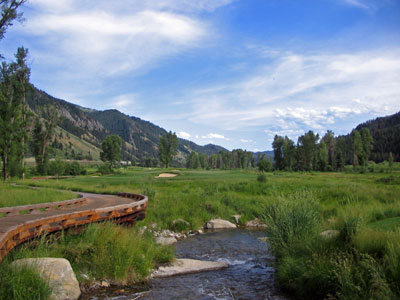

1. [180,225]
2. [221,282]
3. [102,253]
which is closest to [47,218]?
[102,253]

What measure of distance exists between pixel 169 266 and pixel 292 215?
5246 mm

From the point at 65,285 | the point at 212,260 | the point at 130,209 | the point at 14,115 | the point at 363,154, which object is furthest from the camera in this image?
the point at 363,154

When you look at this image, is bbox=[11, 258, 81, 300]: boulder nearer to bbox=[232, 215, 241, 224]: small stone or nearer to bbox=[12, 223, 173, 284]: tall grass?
bbox=[12, 223, 173, 284]: tall grass

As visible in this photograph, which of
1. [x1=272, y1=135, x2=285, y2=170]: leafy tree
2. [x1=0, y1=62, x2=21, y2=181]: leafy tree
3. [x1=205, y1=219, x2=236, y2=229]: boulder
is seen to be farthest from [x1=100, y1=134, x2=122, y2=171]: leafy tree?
[x1=205, y1=219, x2=236, y2=229]: boulder

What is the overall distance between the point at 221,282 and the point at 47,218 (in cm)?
660

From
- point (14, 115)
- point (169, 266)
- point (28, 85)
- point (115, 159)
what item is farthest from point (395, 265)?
point (115, 159)

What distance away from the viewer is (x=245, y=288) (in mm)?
10016

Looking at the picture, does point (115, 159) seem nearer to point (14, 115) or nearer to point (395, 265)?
point (14, 115)

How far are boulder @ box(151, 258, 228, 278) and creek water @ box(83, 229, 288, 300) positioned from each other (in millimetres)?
306

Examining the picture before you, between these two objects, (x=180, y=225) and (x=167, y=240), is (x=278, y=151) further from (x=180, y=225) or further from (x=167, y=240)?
(x=167, y=240)

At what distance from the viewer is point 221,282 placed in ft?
34.8

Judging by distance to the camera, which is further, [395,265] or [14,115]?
[14,115]

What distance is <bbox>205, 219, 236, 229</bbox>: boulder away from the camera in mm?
22703

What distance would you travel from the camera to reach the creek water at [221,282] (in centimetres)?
928
